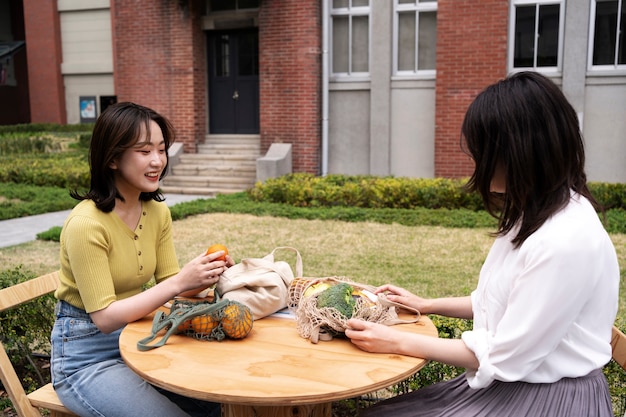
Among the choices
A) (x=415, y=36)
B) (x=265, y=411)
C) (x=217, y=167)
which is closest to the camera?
(x=265, y=411)

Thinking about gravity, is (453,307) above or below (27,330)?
above

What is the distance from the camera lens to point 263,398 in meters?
1.68

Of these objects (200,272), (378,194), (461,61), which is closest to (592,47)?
(461,61)

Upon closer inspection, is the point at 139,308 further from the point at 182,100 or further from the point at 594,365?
the point at 182,100

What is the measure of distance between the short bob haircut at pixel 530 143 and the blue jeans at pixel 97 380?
1.38 m

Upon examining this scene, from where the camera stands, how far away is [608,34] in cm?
1176

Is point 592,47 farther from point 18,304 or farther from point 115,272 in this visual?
point 18,304

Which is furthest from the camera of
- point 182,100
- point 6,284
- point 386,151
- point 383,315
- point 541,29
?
point 182,100

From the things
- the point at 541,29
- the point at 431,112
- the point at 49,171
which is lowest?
the point at 49,171

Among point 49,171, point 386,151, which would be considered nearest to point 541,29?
point 386,151

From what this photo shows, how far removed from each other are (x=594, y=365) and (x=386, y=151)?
11489mm

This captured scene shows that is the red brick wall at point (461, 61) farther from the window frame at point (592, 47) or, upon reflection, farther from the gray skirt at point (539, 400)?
the gray skirt at point (539, 400)

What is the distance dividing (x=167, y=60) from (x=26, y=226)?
6.53 m

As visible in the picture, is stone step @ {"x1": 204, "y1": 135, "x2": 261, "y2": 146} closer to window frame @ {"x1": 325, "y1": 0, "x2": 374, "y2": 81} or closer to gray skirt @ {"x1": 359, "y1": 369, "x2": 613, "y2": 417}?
window frame @ {"x1": 325, "y1": 0, "x2": 374, "y2": 81}
